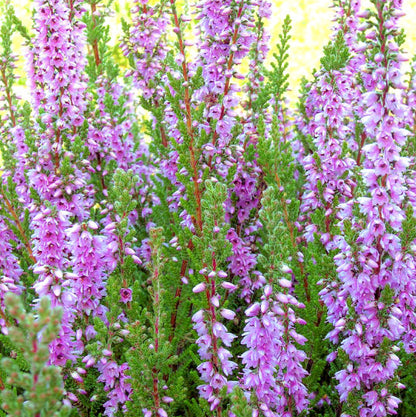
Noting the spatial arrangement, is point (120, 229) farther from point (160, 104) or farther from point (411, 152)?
point (411, 152)

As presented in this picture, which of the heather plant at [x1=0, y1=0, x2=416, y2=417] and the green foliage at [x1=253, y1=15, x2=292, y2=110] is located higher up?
the green foliage at [x1=253, y1=15, x2=292, y2=110]

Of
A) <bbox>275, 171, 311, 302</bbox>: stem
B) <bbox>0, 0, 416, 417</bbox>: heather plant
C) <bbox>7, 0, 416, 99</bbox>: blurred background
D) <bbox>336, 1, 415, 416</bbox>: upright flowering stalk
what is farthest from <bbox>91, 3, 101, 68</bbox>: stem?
<bbox>7, 0, 416, 99</bbox>: blurred background

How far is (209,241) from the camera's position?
7.41 ft

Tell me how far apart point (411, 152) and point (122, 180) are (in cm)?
256

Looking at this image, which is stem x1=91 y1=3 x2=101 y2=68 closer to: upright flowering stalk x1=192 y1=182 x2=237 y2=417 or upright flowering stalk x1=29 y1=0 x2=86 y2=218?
upright flowering stalk x1=29 y1=0 x2=86 y2=218

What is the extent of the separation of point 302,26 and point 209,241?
36.3 ft

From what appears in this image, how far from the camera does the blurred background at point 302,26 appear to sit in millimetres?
11227

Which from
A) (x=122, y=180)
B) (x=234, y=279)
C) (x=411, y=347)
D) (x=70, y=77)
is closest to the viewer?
(x=122, y=180)

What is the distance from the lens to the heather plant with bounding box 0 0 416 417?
91.2 inches

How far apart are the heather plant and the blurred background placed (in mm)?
6532

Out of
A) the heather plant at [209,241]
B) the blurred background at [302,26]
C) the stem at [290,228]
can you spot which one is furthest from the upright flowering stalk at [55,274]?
the blurred background at [302,26]

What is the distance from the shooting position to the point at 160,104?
4.72 m

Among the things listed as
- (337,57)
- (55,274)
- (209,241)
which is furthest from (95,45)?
(209,241)

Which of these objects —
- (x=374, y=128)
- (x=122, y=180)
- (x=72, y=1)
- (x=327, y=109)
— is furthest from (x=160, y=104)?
(x=374, y=128)
